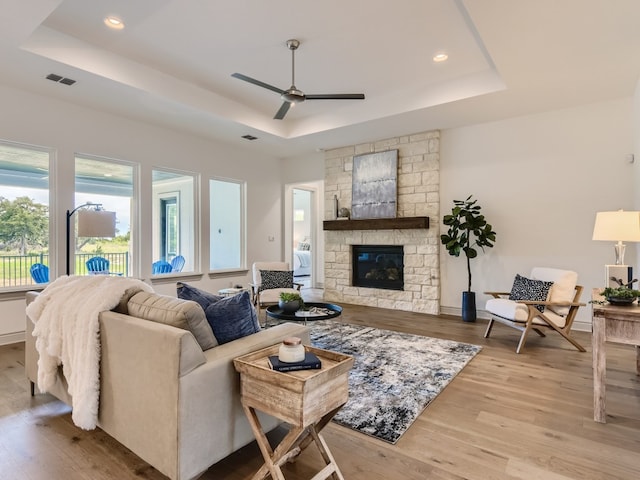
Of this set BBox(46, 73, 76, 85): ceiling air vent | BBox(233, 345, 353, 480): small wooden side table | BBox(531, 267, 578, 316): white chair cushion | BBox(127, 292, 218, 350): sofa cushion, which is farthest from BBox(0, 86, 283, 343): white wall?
BBox(531, 267, 578, 316): white chair cushion

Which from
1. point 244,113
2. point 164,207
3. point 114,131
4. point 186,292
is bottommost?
point 186,292

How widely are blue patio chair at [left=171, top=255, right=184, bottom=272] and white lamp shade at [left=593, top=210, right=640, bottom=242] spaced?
556cm

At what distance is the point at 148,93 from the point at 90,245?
7.18 feet

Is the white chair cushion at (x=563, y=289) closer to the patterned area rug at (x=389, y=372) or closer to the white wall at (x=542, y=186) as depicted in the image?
the white wall at (x=542, y=186)

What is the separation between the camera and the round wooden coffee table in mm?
3564

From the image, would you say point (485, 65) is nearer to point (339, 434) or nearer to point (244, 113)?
point (244, 113)

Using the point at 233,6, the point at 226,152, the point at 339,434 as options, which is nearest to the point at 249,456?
the point at 339,434

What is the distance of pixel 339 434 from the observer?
7.38 feet

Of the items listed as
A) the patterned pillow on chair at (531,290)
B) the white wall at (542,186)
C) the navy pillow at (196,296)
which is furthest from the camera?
the white wall at (542,186)

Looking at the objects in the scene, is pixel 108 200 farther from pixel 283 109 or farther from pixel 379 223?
pixel 379 223

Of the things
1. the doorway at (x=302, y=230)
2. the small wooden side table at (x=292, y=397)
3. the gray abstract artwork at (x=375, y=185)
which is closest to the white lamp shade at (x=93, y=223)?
the small wooden side table at (x=292, y=397)

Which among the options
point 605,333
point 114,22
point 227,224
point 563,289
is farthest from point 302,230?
point 605,333

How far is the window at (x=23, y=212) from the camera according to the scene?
4.18 meters

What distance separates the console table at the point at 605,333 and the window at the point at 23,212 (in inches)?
222
